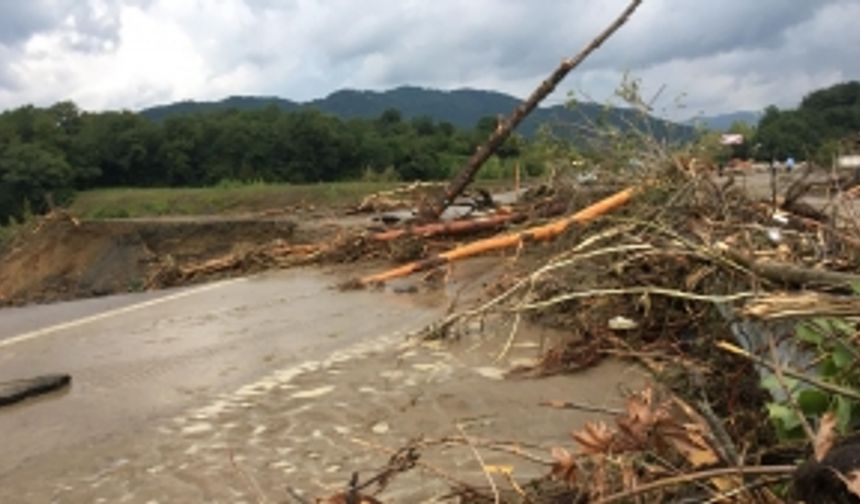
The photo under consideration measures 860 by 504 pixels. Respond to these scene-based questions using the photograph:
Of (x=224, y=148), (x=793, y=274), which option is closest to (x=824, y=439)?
(x=793, y=274)

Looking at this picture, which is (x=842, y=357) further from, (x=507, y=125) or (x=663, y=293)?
(x=507, y=125)

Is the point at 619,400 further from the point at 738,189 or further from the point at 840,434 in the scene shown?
the point at 738,189

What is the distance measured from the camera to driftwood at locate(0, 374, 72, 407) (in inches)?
175

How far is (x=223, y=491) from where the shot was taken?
296cm

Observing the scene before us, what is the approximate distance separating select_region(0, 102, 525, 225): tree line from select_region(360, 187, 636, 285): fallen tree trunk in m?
43.3

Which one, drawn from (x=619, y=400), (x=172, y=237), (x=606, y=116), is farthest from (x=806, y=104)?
(x=619, y=400)

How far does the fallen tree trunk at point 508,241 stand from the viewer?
A: 7004mm

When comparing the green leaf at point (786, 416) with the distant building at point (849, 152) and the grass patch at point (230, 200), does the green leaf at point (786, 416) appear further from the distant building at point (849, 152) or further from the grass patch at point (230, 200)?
the grass patch at point (230, 200)

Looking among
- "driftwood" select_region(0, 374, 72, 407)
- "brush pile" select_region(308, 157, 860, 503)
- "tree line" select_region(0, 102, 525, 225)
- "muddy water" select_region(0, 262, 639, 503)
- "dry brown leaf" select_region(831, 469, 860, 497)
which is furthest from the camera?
"tree line" select_region(0, 102, 525, 225)

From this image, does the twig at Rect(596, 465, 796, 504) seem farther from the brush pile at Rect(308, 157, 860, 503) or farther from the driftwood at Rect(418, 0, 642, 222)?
the driftwood at Rect(418, 0, 642, 222)

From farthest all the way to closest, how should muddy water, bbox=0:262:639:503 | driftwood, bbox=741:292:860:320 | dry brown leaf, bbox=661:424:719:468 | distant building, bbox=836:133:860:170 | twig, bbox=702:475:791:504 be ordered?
1. distant building, bbox=836:133:860:170
2. muddy water, bbox=0:262:639:503
3. driftwood, bbox=741:292:860:320
4. dry brown leaf, bbox=661:424:719:468
5. twig, bbox=702:475:791:504

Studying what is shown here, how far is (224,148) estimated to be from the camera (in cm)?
5906

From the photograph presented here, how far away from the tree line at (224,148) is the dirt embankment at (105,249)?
1315 inches

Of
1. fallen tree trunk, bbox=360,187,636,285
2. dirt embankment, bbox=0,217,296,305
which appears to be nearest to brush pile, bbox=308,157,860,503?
fallen tree trunk, bbox=360,187,636,285
